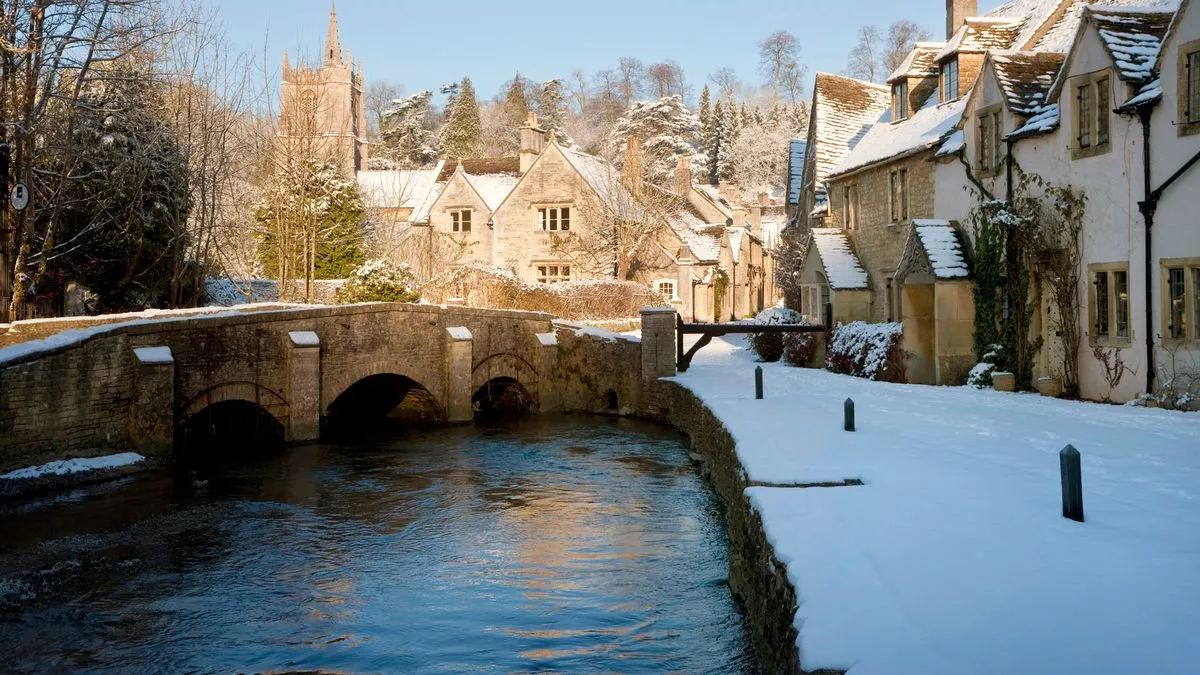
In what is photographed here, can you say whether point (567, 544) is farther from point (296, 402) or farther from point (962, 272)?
point (962, 272)

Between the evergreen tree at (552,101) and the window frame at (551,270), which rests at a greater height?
the evergreen tree at (552,101)

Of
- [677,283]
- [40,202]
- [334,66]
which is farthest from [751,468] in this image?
[334,66]

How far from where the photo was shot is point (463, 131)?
8000 centimetres

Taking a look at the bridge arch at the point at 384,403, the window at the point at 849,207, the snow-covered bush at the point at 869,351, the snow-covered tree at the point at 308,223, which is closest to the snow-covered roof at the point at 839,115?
the window at the point at 849,207

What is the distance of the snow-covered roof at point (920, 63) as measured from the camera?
91.1ft

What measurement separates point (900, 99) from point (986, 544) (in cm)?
2335

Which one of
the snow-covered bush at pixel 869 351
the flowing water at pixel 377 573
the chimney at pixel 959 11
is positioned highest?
the chimney at pixel 959 11

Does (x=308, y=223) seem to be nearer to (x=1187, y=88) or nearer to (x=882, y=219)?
(x=882, y=219)

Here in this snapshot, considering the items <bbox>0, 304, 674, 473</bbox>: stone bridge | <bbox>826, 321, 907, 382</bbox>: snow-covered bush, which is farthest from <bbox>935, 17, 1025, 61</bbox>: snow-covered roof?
<bbox>0, 304, 674, 473</bbox>: stone bridge

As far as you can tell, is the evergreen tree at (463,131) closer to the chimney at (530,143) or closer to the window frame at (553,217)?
the chimney at (530,143)

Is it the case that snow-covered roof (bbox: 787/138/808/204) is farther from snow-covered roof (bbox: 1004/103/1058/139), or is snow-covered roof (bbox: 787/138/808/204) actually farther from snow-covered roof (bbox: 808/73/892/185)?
snow-covered roof (bbox: 1004/103/1058/139)

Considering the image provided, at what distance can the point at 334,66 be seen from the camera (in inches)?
2749

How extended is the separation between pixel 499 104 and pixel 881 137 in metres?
82.7

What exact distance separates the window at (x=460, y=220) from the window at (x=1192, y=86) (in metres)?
37.0
